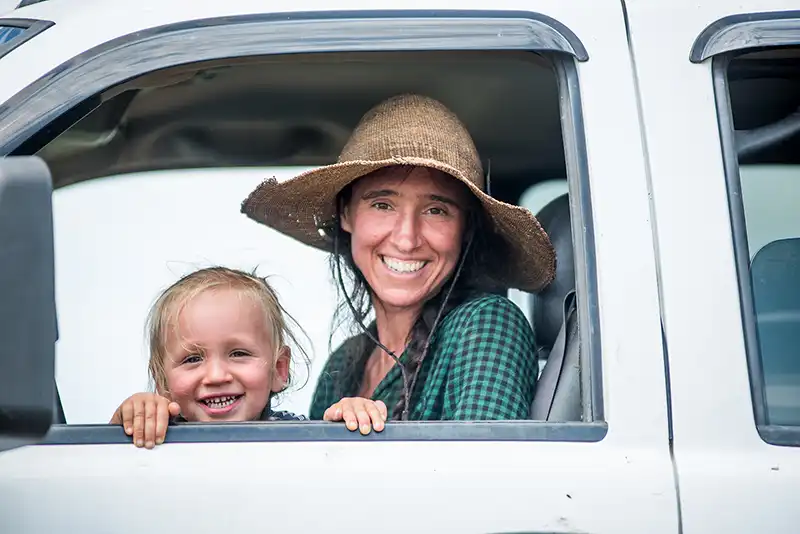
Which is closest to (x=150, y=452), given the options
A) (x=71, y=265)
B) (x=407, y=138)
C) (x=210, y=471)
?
(x=210, y=471)

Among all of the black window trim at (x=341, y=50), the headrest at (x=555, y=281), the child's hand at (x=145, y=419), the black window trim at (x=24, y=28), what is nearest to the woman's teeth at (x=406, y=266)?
the headrest at (x=555, y=281)

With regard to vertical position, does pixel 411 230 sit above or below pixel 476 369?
above

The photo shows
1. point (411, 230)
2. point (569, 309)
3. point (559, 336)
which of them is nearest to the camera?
point (569, 309)

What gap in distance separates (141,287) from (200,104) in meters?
0.54

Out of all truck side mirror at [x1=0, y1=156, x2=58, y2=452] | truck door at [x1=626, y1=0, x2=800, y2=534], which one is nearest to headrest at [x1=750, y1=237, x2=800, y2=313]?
truck door at [x1=626, y1=0, x2=800, y2=534]

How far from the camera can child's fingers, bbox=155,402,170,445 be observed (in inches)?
66.2

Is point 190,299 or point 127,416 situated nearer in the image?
point 127,416

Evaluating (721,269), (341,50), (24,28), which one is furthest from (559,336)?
(24,28)

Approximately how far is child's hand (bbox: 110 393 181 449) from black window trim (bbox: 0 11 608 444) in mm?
21

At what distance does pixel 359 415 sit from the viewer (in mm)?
1716

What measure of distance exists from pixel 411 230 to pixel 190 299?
51 centimetres

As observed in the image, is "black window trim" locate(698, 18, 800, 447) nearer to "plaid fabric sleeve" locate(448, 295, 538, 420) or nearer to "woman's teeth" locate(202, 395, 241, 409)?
"plaid fabric sleeve" locate(448, 295, 538, 420)

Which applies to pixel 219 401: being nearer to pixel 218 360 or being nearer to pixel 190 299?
pixel 218 360

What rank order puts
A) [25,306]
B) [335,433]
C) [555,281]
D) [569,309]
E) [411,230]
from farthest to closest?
1. [555,281]
2. [411,230]
3. [569,309]
4. [335,433]
5. [25,306]
